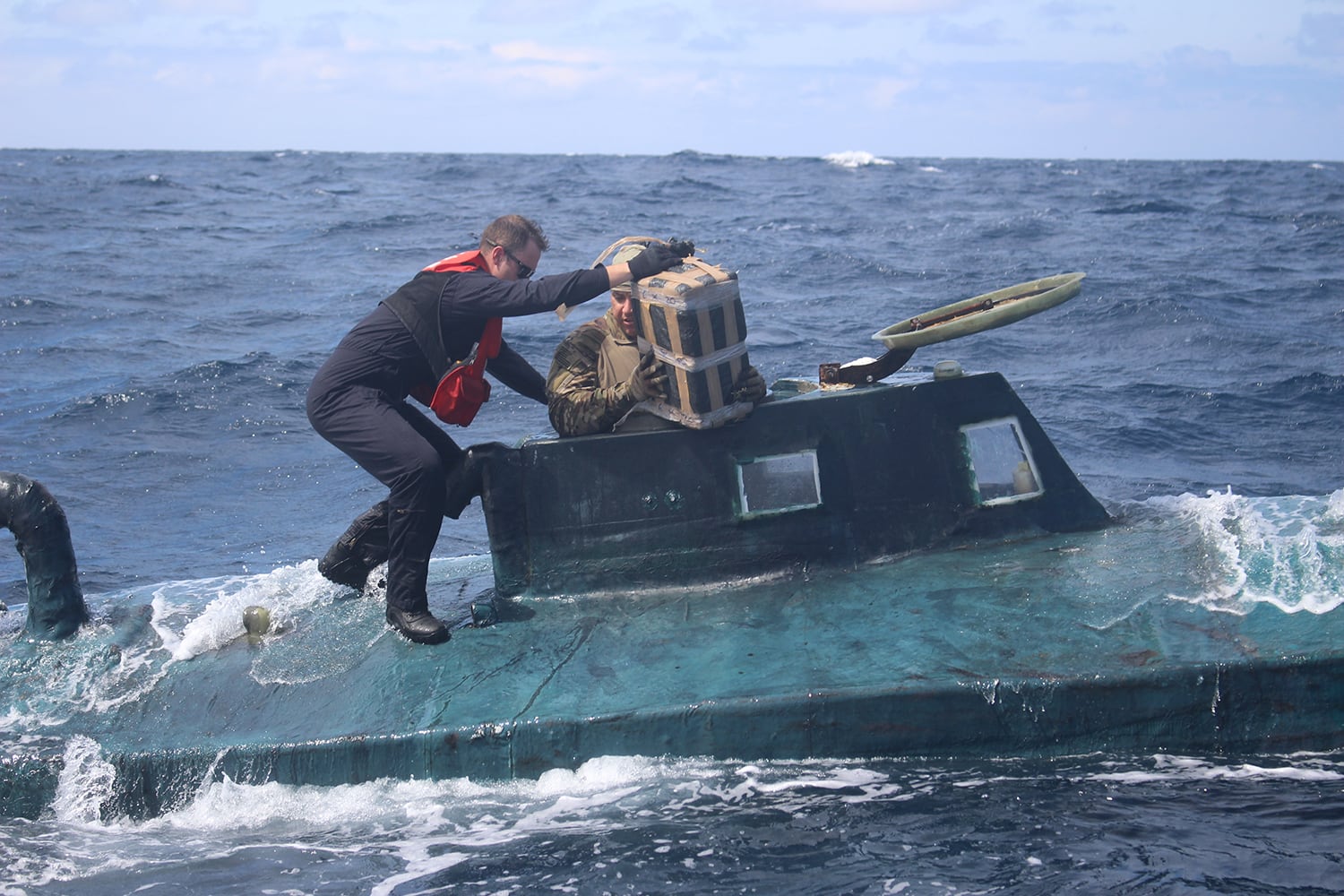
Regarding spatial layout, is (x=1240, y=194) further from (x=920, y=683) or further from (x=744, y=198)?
(x=920, y=683)

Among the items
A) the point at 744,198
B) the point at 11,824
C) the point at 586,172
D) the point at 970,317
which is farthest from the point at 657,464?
the point at 586,172

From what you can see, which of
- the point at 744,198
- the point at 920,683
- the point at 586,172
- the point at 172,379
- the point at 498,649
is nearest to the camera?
the point at 920,683

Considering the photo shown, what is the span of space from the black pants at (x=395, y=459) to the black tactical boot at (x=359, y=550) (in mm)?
437

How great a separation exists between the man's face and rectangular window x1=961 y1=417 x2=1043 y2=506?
6.15 feet

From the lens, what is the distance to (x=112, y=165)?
53.7 meters

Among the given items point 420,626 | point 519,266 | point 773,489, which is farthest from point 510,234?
point 420,626

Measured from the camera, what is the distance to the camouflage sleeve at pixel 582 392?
6.42m

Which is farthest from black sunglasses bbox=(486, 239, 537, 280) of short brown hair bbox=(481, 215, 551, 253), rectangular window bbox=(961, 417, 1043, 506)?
rectangular window bbox=(961, 417, 1043, 506)

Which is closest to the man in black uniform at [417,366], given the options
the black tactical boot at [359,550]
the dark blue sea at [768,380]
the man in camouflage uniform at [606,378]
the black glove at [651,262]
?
the black glove at [651,262]

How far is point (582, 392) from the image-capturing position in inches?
255

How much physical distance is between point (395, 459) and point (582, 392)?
1.04 meters

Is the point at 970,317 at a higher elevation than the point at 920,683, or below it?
higher

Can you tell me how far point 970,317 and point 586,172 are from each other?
42.5 meters

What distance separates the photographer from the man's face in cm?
630
